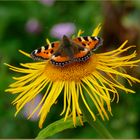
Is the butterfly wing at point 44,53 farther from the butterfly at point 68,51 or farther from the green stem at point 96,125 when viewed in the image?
the green stem at point 96,125

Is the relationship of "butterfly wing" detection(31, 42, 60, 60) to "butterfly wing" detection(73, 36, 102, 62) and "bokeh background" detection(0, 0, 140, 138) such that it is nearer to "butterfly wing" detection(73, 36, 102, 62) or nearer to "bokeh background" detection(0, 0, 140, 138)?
"butterfly wing" detection(73, 36, 102, 62)

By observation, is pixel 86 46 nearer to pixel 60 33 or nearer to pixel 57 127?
pixel 57 127

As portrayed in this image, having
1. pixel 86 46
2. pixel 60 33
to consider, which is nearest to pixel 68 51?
pixel 86 46

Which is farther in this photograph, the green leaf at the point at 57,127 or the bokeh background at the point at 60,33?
the bokeh background at the point at 60,33

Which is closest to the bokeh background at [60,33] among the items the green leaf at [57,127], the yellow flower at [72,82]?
the yellow flower at [72,82]

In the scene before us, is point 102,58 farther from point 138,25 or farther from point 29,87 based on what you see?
point 138,25

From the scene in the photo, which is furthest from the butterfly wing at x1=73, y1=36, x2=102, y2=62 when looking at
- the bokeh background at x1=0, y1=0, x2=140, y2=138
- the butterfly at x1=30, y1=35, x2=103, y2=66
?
the bokeh background at x1=0, y1=0, x2=140, y2=138
